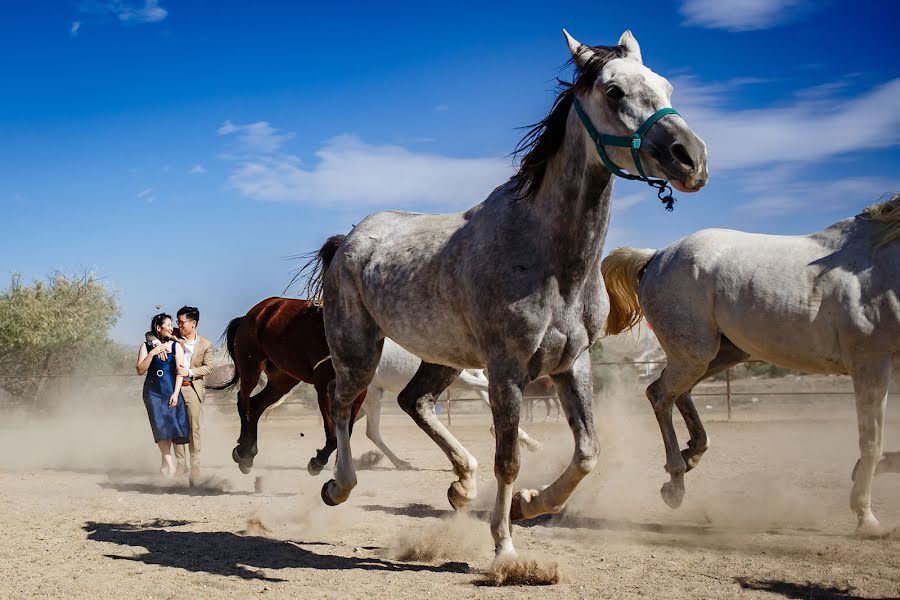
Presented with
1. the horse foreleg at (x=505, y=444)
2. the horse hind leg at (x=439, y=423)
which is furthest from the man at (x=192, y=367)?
the horse foreleg at (x=505, y=444)

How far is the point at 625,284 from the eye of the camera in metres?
6.83

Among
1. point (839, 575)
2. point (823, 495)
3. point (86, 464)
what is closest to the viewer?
point (839, 575)

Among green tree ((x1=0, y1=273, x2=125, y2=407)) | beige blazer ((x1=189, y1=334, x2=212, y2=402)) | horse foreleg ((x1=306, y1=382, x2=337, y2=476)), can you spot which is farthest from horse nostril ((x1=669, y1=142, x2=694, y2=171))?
green tree ((x1=0, y1=273, x2=125, y2=407))

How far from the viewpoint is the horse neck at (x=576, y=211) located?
3.91 meters

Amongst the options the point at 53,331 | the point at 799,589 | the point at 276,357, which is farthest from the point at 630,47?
the point at 53,331

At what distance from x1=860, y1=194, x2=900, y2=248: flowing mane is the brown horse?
453 cm

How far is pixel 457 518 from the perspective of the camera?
475cm

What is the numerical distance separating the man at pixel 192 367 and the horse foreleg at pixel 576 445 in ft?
18.5

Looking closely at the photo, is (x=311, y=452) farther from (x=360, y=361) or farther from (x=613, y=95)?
(x=613, y=95)

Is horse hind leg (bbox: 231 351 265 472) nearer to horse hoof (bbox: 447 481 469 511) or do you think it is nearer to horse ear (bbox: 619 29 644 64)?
horse hoof (bbox: 447 481 469 511)

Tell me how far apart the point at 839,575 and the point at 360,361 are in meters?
2.82

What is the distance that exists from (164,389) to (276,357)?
66.9 inches

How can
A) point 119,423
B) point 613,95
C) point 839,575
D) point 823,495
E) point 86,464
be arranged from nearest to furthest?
point 613,95 < point 839,575 < point 823,495 < point 86,464 < point 119,423

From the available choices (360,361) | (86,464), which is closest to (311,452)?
(86,464)
